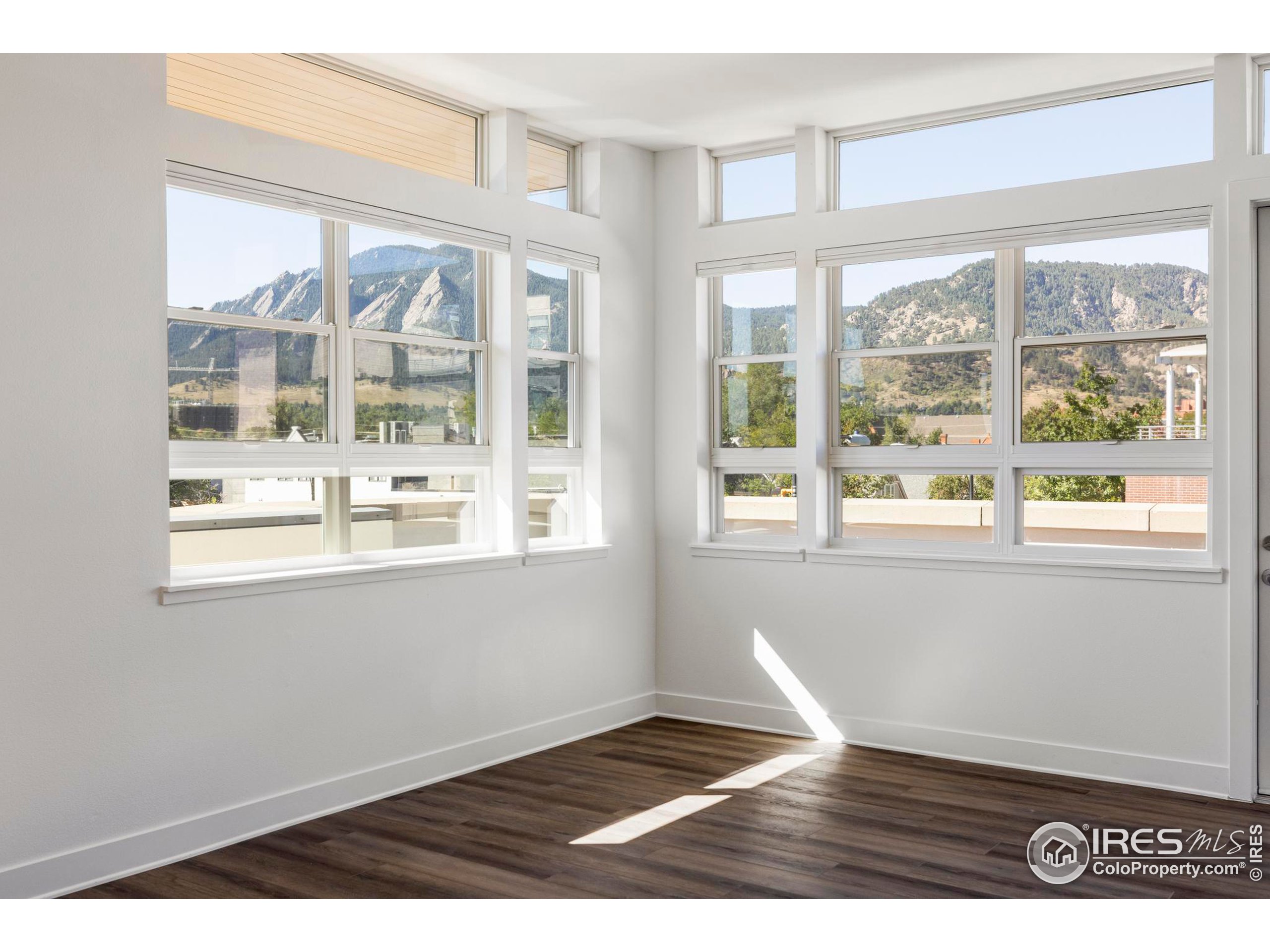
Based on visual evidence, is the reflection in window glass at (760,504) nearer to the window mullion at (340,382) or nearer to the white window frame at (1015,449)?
the white window frame at (1015,449)

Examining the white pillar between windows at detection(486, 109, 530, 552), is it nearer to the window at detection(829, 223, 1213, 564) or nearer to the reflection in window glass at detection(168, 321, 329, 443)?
the reflection in window glass at detection(168, 321, 329, 443)

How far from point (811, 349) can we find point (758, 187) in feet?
3.19

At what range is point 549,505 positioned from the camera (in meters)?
5.57

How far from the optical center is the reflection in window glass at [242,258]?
4016 mm

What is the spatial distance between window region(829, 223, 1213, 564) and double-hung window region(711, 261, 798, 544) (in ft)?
0.85

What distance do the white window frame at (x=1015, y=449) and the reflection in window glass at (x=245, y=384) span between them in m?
2.52

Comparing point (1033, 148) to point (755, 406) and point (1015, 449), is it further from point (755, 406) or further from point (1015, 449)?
point (755, 406)

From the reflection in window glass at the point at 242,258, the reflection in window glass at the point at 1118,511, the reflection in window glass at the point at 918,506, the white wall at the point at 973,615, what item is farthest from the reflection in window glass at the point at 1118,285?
the reflection in window glass at the point at 242,258

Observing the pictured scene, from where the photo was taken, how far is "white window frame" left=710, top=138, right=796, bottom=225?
571cm

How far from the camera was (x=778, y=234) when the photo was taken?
5.61m

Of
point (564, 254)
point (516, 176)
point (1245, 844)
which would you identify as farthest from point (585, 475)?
point (1245, 844)

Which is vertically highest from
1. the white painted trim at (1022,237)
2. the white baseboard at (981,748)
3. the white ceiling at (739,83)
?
the white ceiling at (739,83)

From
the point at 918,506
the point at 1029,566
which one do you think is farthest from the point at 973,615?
the point at 918,506

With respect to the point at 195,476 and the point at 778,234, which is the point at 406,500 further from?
the point at 778,234
